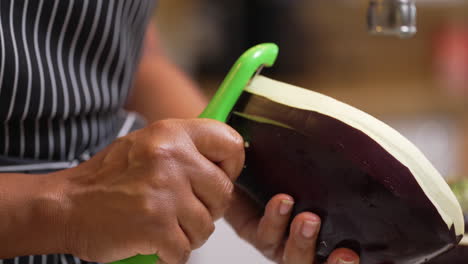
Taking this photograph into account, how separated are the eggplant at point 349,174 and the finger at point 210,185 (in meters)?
0.06

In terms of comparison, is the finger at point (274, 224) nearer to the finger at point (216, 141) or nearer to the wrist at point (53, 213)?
the finger at point (216, 141)

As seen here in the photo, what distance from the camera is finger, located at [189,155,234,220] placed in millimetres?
457

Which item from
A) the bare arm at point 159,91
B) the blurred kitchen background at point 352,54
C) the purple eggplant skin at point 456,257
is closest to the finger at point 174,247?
the purple eggplant skin at point 456,257

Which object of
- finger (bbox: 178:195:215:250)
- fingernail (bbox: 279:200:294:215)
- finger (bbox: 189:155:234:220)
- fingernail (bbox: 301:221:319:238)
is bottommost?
fingernail (bbox: 301:221:319:238)

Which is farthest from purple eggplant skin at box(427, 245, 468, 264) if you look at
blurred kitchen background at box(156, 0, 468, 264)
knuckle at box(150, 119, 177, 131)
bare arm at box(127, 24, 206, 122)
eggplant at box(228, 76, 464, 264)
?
blurred kitchen background at box(156, 0, 468, 264)

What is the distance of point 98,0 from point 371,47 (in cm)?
223

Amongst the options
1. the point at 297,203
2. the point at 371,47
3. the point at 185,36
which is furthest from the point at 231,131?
the point at 371,47

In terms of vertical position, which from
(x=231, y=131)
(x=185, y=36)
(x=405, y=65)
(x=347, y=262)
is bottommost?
(x=405, y=65)

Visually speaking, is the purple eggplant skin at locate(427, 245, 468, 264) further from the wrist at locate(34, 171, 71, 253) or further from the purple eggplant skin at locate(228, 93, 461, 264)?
the wrist at locate(34, 171, 71, 253)

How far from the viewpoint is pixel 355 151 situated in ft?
1.55

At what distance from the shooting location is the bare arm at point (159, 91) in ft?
3.02

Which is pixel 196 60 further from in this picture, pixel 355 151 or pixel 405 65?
pixel 355 151

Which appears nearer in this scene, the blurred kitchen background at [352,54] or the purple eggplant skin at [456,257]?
the purple eggplant skin at [456,257]

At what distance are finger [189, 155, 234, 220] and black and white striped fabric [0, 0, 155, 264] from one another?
0.61 feet
